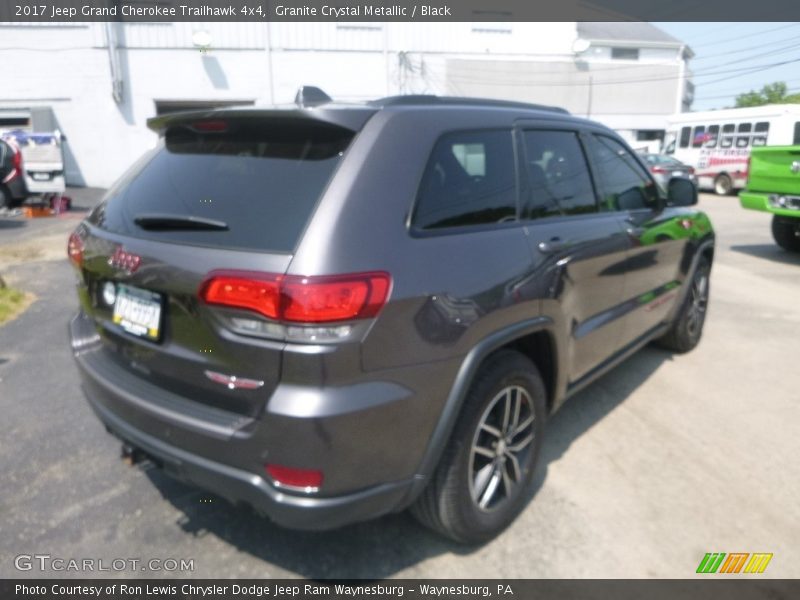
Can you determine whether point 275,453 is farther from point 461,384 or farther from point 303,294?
Result: point 461,384

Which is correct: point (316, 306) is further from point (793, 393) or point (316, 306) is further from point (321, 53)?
point (321, 53)

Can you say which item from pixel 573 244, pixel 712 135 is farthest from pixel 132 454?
pixel 712 135

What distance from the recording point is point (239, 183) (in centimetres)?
230

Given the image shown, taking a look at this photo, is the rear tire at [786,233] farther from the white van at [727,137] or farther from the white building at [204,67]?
the white building at [204,67]

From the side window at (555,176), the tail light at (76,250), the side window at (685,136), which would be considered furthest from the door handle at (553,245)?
the side window at (685,136)

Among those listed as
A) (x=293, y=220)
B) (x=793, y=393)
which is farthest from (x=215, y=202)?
(x=793, y=393)

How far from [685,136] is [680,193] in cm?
2147

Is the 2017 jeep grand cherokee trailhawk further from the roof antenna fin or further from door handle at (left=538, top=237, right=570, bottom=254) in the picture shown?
the roof antenna fin

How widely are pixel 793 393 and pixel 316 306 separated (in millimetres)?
3903

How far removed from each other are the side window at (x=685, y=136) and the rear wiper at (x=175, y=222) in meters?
24.4

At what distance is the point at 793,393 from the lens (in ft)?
14.2

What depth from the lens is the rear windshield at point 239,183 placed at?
2.10 meters

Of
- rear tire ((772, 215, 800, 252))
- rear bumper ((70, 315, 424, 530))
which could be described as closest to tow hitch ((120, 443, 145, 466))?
rear bumper ((70, 315, 424, 530))

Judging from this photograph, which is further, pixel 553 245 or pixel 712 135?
pixel 712 135
